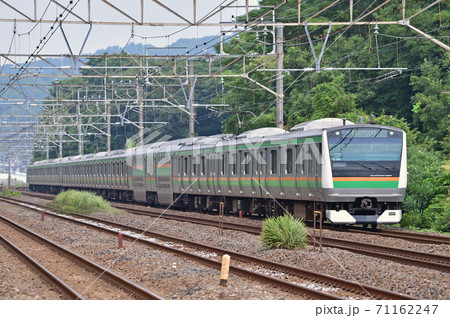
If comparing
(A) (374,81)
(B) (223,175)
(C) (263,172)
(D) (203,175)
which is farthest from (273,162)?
(A) (374,81)

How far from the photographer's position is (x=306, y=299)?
35.7 ft

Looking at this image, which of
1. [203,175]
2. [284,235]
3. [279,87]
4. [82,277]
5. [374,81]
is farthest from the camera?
[374,81]

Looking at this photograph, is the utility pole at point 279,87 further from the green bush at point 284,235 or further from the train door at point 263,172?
the green bush at point 284,235

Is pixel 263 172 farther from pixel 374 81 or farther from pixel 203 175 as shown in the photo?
pixel 374 81

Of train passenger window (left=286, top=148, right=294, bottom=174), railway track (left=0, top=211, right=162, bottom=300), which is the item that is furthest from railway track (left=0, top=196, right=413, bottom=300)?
train passenger window (left=286, top=148, right=294, bottom=174)

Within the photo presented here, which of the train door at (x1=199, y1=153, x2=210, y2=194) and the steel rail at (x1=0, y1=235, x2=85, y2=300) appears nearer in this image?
the steel rail at (x1=0, y1=235, x2=85, y2=300)

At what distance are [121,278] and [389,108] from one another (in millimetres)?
36112

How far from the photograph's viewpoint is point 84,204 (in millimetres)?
36500

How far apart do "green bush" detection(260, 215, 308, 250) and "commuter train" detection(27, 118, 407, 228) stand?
3.51 metres

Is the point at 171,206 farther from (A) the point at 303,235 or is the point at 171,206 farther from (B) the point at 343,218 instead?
(A) the point at 303,235

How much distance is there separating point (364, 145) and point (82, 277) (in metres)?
9.33

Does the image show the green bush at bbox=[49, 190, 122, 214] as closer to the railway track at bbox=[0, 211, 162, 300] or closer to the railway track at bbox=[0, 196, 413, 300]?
the railway track at bbox=[0, 211, 162, 300]

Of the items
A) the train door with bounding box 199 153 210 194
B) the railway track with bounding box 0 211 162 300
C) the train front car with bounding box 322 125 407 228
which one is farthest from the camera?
the train door with bounding box 199 153 210 194

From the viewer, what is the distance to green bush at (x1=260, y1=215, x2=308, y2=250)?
16.5m
